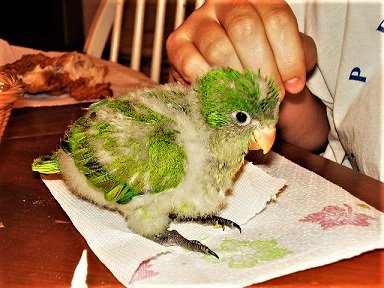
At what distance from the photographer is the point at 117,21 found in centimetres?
129

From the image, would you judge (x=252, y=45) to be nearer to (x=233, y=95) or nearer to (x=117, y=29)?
(x=233, y=95)

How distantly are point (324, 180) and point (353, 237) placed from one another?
0.39 ft

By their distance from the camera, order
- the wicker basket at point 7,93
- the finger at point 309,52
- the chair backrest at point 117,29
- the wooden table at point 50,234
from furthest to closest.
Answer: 1. the chair backrest at point 117,29
2. the finger at point 309,52
3. the wicker basket at point 7,93
4. the wooden table at point 50,234

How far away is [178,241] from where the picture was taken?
443mm

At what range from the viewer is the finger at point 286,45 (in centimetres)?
53

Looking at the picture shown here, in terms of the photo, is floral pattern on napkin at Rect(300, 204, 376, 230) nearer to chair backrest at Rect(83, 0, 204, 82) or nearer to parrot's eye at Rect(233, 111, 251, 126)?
parrot's eye at Rect(233, 111, 251, 126)

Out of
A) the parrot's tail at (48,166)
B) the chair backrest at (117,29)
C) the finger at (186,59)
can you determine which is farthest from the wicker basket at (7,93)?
the chair backrest at (117,29)

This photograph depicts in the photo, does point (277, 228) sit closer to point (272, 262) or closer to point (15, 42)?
point (272, 262)

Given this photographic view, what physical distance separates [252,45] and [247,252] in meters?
0.20

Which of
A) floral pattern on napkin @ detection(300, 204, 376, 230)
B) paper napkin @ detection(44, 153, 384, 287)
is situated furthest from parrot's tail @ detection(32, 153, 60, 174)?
floral pattern on napkin @ detection(300, 204, 376, 230)

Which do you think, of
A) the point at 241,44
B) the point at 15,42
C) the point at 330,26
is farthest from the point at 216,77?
the point at 15,42

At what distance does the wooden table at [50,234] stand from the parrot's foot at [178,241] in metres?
0.06

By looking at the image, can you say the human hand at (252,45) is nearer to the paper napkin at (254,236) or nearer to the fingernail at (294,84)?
the fingernail at (294,84)

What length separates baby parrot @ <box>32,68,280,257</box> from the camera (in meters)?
0.43
